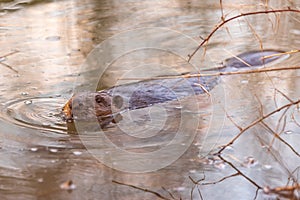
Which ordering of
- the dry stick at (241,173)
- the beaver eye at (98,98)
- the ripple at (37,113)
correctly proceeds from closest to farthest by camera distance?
the dry stick at (241,173)
the ripple at (37,113)
the beaver eye at (98,98)

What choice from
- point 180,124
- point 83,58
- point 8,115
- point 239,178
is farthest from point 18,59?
point 239,178

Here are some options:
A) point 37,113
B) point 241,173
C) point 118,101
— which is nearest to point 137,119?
point 118,101

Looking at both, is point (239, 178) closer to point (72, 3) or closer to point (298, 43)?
point (298, 43)

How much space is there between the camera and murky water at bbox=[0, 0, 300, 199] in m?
2.26

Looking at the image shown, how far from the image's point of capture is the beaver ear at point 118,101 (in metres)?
3.02

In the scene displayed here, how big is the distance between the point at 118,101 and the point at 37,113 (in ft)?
1.52

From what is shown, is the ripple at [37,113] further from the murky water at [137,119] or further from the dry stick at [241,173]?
the dry stick at [241,173]

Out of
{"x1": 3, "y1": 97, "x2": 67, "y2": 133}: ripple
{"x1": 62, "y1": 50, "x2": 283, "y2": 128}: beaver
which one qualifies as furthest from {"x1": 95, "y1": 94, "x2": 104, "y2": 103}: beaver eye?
{"x1": 3, "y1": 97, "x2": 67, "y2": 133}: ripple

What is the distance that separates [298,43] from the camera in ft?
13.7

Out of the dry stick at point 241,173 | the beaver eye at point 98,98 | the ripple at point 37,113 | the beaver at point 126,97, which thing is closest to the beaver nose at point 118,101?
the beaver at point 126,97

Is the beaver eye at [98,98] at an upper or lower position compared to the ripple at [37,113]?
upper

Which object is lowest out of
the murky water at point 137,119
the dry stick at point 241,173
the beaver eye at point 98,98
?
the dry stick at point 241,173

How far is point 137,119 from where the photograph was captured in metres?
2.88

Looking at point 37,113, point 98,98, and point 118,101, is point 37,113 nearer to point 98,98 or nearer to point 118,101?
point 98,98
